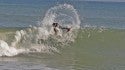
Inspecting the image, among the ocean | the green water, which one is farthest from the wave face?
the green water

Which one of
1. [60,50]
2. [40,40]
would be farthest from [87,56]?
[40,40]

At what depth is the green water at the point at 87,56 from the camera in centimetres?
1401

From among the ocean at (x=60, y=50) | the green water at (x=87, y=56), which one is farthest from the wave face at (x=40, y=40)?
the green water at (x=87, y=56)

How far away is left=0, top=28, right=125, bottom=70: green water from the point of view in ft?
46.0

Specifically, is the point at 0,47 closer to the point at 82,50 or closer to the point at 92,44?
the point at 82,50

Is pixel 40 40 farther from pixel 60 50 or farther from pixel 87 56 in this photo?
pixel 87 56

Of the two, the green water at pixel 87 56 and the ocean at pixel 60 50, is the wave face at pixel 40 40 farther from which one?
the green water at pixel 87 56

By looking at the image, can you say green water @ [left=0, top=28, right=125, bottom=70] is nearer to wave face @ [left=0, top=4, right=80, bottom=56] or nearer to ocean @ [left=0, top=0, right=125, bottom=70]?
ocean @ [left=0, top=0, right=125, bottom=70]

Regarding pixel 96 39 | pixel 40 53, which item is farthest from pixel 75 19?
pixel 40 53

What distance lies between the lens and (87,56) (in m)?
16.6

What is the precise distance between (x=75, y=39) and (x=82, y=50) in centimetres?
177

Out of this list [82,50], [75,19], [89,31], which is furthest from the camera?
[89,31]

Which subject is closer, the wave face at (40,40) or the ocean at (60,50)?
the ocean at (60,50)

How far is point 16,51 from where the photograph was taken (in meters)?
16.0
